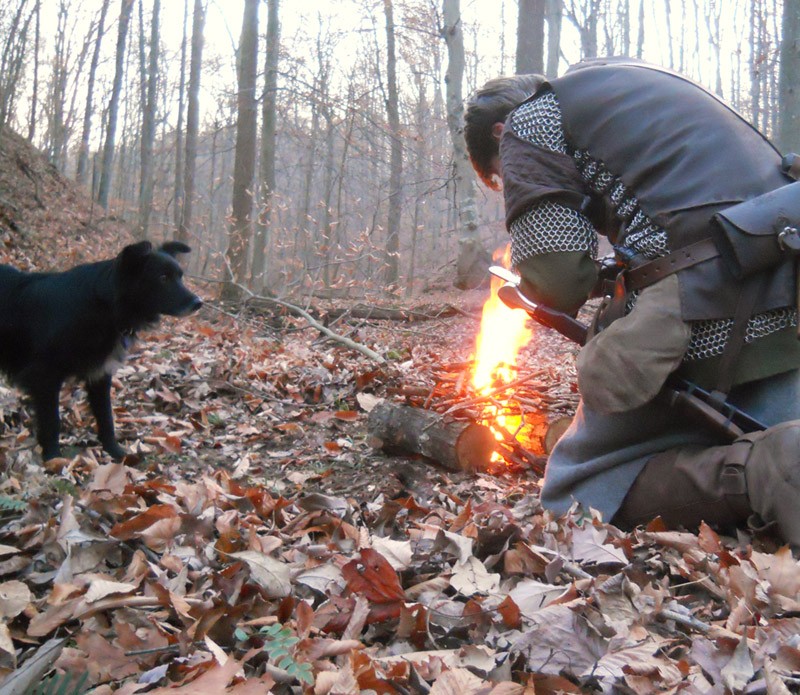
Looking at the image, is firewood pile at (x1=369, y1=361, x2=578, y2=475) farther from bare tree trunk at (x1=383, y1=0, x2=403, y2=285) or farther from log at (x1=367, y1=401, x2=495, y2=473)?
bare tree trunk at (x1=383, y1=0, x2=403, y2=285)

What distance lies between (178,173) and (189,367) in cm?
1783

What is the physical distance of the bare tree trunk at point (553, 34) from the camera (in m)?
20.6

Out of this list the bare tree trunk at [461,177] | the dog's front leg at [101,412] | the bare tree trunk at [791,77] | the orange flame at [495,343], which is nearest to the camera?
the dog's front leg at [101,412]

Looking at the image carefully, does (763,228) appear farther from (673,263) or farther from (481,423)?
(481,423)

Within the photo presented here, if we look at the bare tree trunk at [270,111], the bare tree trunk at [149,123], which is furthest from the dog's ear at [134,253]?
the bare tree trunk at [149,123]

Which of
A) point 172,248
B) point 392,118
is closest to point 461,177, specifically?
point 392,118

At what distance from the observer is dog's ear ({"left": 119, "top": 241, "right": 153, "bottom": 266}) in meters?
4.24

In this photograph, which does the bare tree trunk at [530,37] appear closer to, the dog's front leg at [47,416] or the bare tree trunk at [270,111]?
the bare tree trunk at [270,111]

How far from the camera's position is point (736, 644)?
1.76 metres

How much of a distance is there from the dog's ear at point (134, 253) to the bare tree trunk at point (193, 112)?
1209cm

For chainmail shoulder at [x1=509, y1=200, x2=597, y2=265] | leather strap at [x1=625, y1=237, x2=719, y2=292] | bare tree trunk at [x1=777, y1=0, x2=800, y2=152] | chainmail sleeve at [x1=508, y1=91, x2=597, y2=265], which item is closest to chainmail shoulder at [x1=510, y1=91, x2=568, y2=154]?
chainmail sleeve at [x1=508, y1=91, x2=597, y2=265]

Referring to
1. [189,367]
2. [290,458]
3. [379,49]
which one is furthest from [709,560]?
[379,49]

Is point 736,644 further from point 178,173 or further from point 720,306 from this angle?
point 178,173

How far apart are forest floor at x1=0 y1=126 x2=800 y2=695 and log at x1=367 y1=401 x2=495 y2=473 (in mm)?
102
